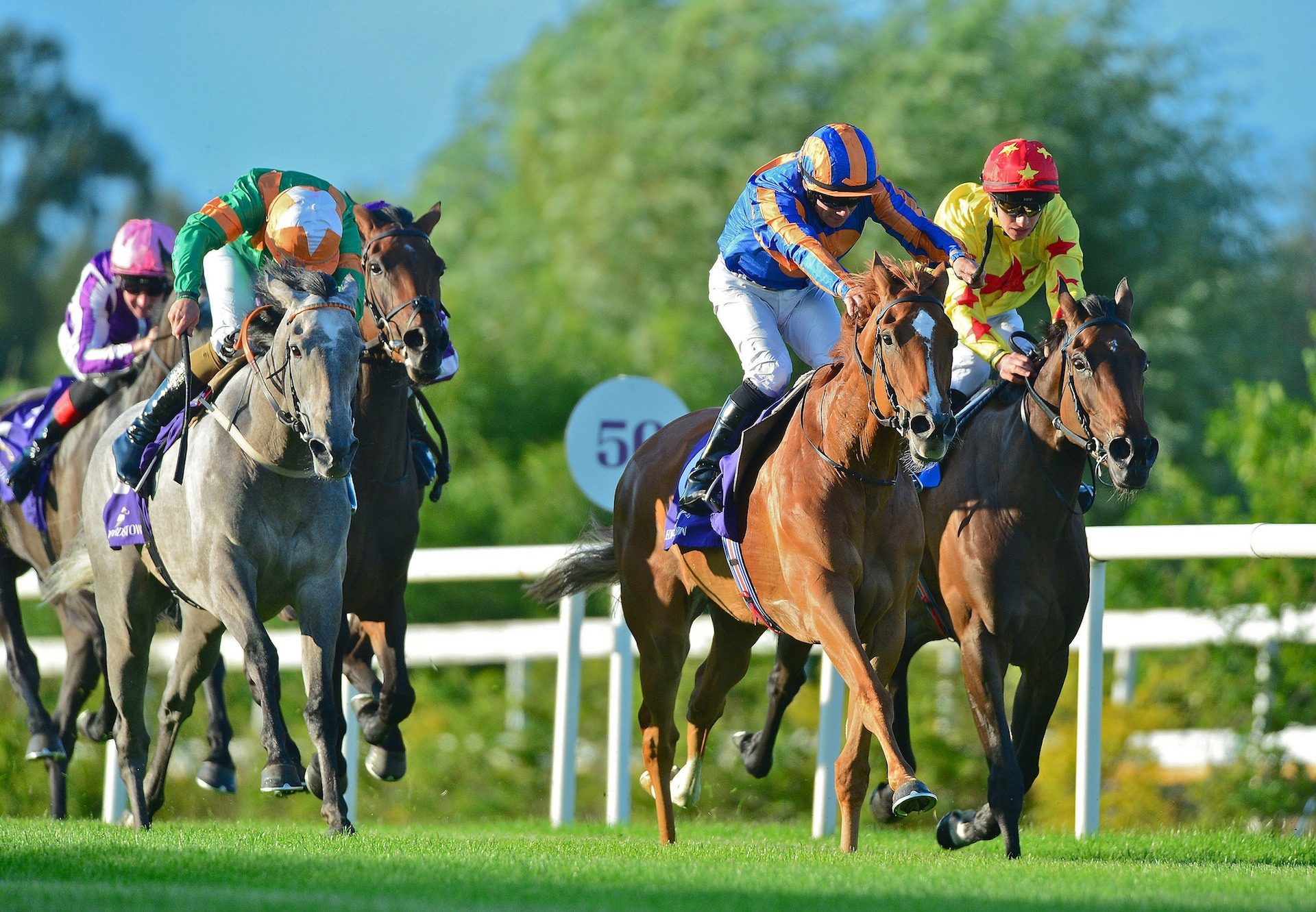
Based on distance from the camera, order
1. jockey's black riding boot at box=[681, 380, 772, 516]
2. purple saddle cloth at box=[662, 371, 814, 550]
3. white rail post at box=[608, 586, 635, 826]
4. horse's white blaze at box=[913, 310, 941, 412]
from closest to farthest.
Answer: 1. horse's white blaze at box=[913, 310, 941, 412]
2. purple saddle cloth at box=[662, 371, 814, 550]
3. jockey's black riding boot at box=[681, 380, 772, 516]
4. white rail post at box=[608, 586, 635, 826]

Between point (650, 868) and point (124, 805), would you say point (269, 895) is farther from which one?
point (124, 805)

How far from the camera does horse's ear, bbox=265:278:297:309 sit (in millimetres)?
6531

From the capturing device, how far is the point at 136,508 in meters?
7.18

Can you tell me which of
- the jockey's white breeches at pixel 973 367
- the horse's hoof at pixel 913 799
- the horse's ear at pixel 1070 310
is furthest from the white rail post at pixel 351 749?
the horse's ear at pixel 1070 310

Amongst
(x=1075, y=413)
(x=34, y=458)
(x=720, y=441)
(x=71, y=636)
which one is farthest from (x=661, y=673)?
(x=34, y=458)

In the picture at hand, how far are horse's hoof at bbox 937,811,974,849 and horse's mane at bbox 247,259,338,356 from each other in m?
3.02

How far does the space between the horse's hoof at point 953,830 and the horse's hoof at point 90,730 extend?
3.98m

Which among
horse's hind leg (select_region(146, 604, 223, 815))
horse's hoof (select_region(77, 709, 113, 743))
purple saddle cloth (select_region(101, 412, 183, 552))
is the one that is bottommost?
horse's hoof (select_region(77, 709, 113, 743))

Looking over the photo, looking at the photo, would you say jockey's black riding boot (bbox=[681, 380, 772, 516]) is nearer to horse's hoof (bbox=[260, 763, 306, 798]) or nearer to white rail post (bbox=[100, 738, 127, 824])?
horse's hoof (bbox=[260, 763, 306, 798])

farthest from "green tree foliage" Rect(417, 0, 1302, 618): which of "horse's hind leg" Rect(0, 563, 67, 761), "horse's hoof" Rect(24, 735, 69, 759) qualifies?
"horse's hoof" Rect(24, 735, 69, 759)

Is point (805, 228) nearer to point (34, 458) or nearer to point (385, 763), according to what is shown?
point (385, 763)

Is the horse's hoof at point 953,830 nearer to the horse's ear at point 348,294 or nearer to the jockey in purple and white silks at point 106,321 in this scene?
the horse's ear at point 348,294

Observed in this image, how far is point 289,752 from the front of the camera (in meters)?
6.27

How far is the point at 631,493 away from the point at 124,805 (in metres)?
3.50
